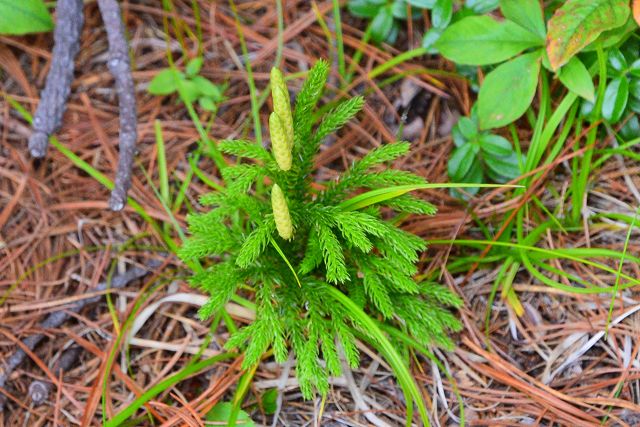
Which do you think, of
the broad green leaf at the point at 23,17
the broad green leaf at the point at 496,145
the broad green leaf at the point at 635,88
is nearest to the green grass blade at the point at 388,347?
the broad green leaf at the point at 496,145

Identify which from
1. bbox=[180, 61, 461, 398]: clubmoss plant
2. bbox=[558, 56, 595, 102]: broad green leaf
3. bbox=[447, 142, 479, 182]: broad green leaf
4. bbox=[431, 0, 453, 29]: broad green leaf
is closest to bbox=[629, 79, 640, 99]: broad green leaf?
bbox=[558, 56, 595, 102]: broad green leaf

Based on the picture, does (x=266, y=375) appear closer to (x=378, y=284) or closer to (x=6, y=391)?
(x=378, y=284)

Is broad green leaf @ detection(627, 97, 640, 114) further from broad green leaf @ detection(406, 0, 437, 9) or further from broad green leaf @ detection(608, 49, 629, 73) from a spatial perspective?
broad green leaf @ detection(406, 0, 437, 9)

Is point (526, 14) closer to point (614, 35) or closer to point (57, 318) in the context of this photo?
point (614, 35)

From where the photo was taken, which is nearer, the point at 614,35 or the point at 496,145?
the point at 614,35

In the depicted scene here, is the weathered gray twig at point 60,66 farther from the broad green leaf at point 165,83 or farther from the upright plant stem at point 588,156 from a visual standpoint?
the upright plant stem at point 588,156

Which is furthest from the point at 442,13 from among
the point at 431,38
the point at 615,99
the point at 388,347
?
the point at 388,347

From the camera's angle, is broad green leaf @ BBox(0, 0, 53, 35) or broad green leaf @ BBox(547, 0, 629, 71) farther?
broad green leaf @ BBox(0, 0, 53, 35)
